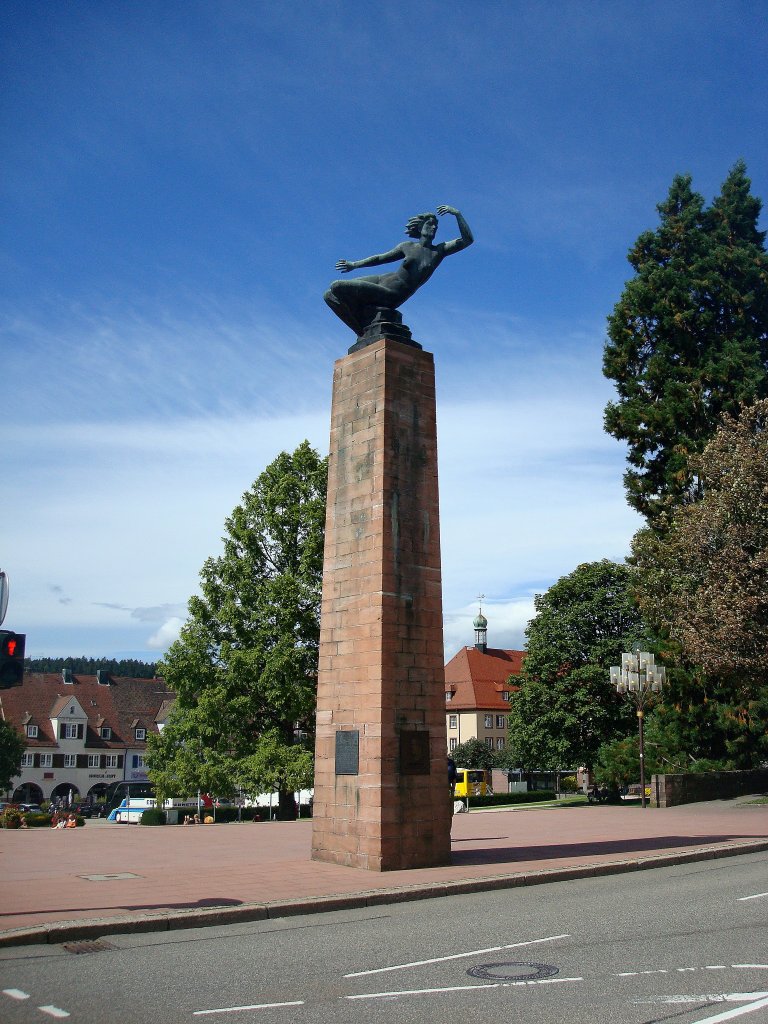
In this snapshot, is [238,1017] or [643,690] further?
[643,690]

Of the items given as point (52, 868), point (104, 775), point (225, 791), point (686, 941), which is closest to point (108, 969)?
point (686, 941)

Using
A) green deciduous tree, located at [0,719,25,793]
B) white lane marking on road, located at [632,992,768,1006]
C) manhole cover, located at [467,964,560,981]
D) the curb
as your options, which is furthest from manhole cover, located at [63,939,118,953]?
green deciduous tree, located at [0,719,25,793]

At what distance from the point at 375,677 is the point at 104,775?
70461 mm

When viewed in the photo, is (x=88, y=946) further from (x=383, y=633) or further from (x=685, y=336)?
(x=685, y=336)

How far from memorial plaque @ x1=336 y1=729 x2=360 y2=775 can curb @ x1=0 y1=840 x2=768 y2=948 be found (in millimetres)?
2480

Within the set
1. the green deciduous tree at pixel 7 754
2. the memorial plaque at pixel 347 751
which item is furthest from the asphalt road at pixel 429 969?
the green deciduous tree at pixel 7 754

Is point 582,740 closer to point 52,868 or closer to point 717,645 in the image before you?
point 717,645

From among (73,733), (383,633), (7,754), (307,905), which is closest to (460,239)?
(383,633)

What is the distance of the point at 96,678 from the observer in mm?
88750

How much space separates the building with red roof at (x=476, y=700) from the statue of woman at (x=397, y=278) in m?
78.9

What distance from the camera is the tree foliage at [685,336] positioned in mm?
33594

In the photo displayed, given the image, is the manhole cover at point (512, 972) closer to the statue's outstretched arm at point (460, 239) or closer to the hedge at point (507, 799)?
the statue's outstretched arm at point (460, 239)

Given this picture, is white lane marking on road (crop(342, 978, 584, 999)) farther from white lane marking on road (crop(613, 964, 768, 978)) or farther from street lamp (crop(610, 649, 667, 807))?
street lamp (crop(610, 649, 667, 807))

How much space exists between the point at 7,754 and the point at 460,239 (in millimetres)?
53532
